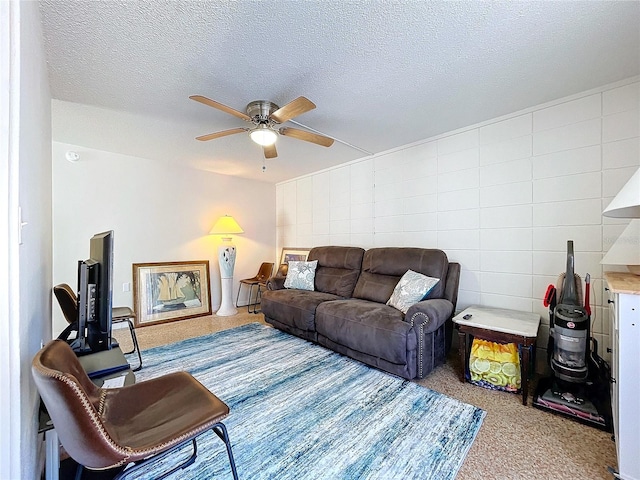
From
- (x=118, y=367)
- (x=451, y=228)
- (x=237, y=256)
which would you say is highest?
(x=451, y=228)

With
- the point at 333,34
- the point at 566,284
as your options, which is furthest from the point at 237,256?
the point at 566,284

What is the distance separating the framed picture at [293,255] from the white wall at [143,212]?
50cm

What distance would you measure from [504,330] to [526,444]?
70 cm

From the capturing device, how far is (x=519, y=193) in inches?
98.5

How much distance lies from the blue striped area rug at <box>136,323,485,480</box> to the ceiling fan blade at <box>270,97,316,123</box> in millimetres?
2077

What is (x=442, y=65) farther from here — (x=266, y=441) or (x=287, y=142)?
(x=266, y=441)

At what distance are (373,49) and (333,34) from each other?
0.28 m

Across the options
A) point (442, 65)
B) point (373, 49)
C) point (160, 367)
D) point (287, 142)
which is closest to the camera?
point (373, 49)

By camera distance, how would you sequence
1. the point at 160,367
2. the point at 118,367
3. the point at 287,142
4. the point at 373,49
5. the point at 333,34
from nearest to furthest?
1. the point at 118,367
2. the point at 333,34
3. the point at 373,49
4. the point at 160,367
5. the point at 287,142

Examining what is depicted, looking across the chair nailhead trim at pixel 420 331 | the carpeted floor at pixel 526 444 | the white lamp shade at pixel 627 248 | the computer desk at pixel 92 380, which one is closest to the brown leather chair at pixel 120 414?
the computer desk at pixel 92 380

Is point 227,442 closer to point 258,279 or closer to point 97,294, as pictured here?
point 97,294

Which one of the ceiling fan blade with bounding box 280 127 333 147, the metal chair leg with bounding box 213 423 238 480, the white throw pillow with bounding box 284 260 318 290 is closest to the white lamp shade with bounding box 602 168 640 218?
the ceiling fan blade with bounding box 280 127 333 147

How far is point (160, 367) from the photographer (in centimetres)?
249

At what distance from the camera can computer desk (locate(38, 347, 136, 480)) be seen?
114cm
